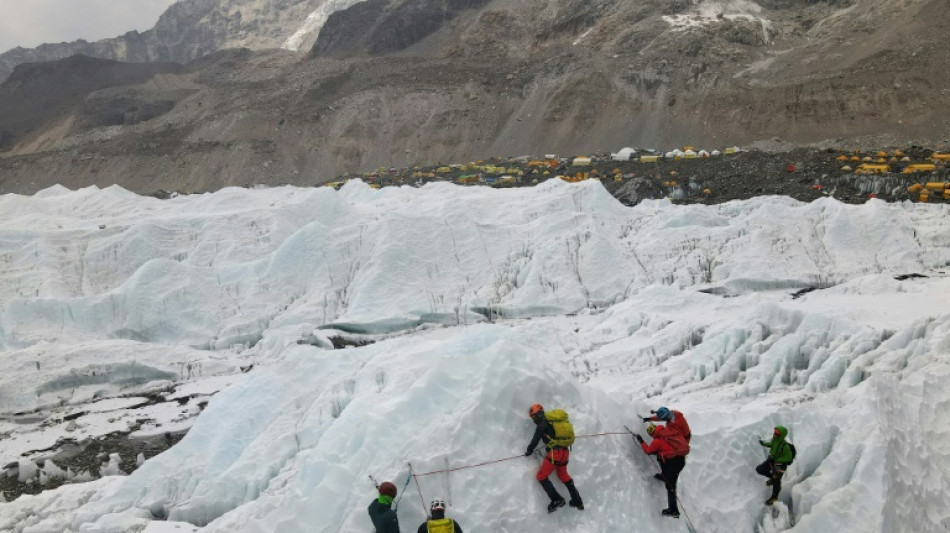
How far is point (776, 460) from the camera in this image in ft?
24.5

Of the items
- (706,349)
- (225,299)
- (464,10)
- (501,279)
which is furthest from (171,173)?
(706,349)

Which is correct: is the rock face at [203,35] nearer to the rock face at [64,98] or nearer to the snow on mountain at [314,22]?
the snow on mountain at [314,22]

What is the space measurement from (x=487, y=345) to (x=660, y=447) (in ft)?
8.54

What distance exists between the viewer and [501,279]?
52.5 ft

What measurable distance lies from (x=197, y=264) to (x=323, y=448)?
1204cm

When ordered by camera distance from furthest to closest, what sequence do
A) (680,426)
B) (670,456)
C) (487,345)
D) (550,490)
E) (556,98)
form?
1. (556,98)
2. (487,345)
3. (680,426)
4. (670,456)
5. (550,490)

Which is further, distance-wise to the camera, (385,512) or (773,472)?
(773,472)

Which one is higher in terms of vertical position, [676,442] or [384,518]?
[384,518]

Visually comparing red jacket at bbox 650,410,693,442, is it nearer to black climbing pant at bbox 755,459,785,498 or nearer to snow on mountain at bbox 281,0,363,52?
black climbing pant at bbox 755,459,785,498

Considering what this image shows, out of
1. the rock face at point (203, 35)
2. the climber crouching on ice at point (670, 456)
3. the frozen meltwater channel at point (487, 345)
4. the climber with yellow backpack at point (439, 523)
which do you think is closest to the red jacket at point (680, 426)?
the climber crouching on ice at point (670, 456)

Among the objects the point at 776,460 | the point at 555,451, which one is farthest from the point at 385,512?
the point at 776,460

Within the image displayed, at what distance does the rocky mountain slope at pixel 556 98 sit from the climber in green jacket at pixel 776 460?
115ft

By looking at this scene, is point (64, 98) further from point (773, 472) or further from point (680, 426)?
point (773, 472)

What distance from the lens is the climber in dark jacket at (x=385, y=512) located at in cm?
577
